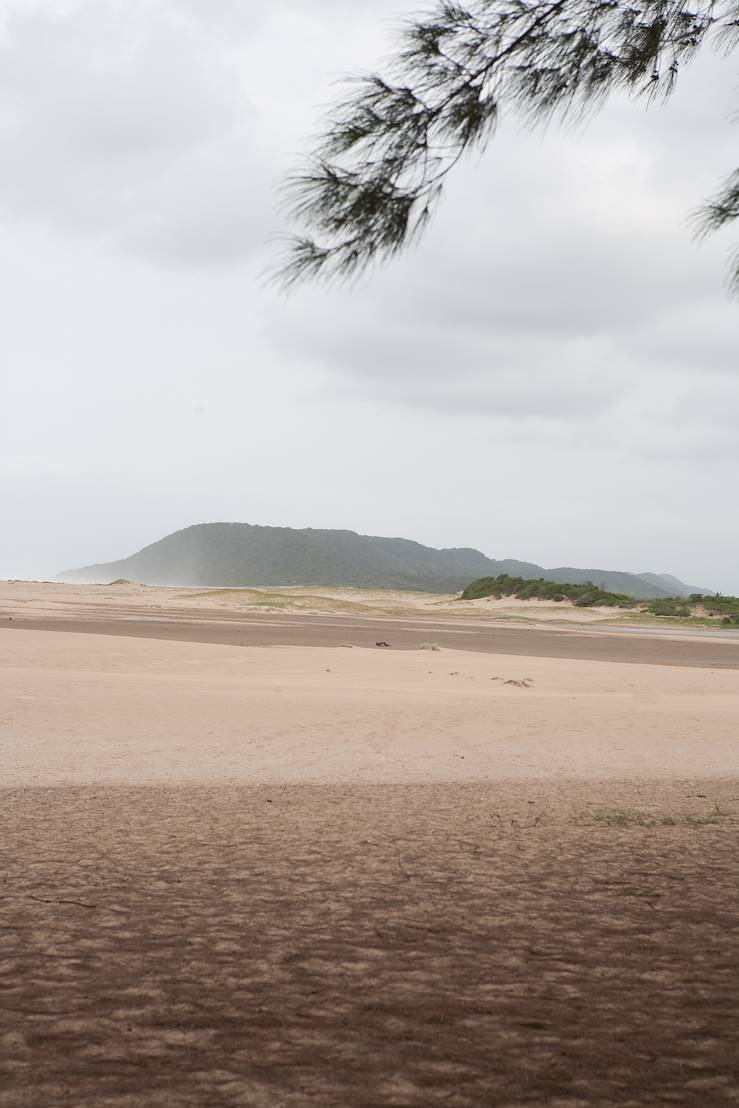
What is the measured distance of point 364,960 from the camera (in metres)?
3.03

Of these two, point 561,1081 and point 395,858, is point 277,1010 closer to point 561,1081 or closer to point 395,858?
point 561,1081

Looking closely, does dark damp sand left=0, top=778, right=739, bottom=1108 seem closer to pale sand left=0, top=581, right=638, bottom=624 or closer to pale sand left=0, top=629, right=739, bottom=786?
pale sand left=0, top=629, right=739, bottom=786

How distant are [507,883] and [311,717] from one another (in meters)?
6.60

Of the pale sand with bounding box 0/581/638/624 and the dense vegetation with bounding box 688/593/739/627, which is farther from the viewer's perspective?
the dense vegetation with bounding box 688/593/739/627

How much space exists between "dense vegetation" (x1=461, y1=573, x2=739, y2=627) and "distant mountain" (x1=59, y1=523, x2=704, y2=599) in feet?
247

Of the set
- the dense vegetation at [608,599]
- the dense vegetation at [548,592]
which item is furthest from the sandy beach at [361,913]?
the dense vegetation at [548,592]

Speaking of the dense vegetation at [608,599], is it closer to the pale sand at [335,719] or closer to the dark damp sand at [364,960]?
the pale sand at [335,719]

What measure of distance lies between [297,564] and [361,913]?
520 feet

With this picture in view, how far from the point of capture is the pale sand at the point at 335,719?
7883mm

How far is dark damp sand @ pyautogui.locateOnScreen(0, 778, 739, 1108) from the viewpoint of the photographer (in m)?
2.13

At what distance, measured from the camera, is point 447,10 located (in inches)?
188

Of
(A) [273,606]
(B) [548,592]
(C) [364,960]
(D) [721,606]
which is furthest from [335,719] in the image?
(B) [548,592]

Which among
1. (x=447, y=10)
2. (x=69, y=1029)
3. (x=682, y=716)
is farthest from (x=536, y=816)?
(x=682, y=716)

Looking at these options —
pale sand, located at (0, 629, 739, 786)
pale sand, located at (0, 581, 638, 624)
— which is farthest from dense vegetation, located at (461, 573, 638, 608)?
pale sand, located at (0, 629, 739, 786)
